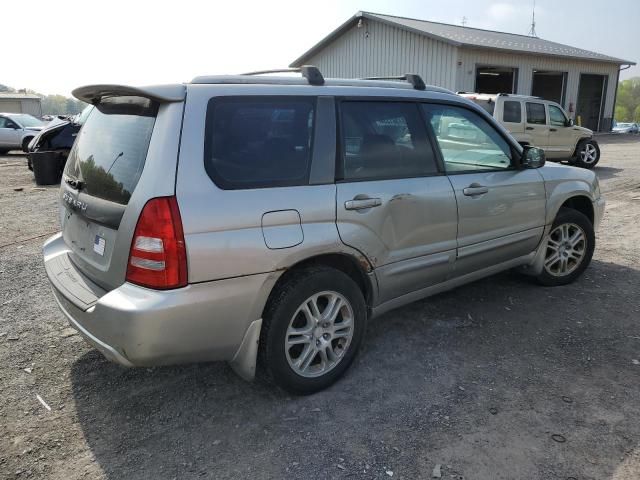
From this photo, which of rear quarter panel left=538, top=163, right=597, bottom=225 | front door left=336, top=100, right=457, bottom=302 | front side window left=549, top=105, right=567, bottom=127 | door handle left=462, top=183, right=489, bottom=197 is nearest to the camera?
front door left=336, top=100, right=457, bottom=302

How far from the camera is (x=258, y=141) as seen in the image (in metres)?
2.81

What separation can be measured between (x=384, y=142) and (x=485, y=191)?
98 cm

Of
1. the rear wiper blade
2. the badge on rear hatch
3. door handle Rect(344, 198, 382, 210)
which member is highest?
the rear wiper blade

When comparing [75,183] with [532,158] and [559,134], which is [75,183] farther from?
[559,134]

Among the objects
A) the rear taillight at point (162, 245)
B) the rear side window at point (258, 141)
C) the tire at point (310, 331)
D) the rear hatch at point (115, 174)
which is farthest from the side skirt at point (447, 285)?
the rear hatch at point (115, 174)

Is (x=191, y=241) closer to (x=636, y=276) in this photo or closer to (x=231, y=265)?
(x=231, y=265)

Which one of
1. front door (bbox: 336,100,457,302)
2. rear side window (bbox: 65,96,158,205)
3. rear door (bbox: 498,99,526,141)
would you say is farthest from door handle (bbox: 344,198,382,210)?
rear door (bbox: 498,99,526,141)

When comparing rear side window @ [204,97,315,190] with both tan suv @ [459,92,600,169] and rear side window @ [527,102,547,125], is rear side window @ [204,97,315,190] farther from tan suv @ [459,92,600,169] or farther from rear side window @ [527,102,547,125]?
rear side window @ [527,102,547,125]

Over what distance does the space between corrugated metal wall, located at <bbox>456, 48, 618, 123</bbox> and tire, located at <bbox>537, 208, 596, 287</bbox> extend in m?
17.8

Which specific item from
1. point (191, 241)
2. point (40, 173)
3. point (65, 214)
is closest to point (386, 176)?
point (191, 241)

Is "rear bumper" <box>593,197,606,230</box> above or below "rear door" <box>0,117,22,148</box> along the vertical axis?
above

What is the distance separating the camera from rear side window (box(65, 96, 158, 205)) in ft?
8.71

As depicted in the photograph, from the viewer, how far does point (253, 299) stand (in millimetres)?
2719

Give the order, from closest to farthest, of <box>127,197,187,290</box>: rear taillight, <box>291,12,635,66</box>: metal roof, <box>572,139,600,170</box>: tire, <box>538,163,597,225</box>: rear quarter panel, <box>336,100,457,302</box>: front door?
1. <box>127,197,187,290</box>: rear taillight
2. <box>336,100,457,302</box>: front door
3. <box>538,163,597,225</box>: rear quarter panel
4. <box>572,139,600,170</box>: tire
5. <box>291,12,635,66</box>: metal roof
